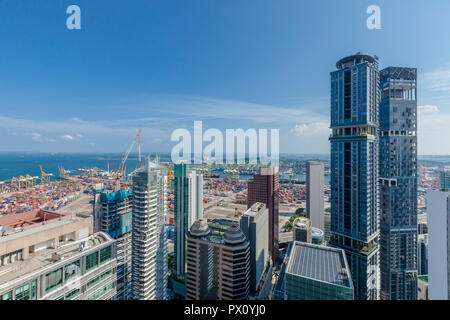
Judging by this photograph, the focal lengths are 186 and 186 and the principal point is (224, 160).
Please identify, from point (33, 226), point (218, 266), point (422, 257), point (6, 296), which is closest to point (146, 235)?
point (218, 266)

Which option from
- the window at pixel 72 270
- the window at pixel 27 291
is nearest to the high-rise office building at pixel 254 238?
the window at pixel 72 270

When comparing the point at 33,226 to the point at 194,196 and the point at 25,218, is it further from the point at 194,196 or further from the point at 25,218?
the point at 194,196

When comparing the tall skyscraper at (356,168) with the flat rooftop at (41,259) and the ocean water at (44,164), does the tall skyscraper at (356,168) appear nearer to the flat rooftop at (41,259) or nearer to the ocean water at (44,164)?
the flat rooftop at (41,259)

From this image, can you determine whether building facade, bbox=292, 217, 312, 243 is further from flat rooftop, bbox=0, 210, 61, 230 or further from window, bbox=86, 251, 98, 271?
flat rooftop, bbox=0, 210, 61, 230
